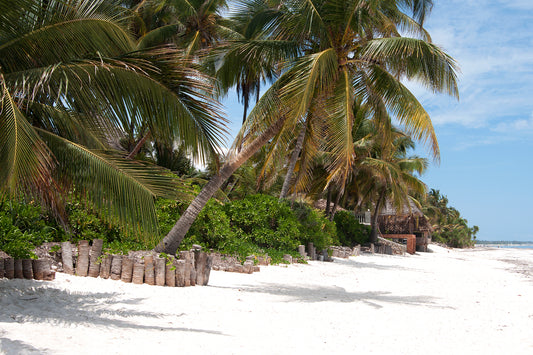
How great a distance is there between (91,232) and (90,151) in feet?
12.4

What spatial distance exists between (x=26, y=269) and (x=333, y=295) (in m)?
5.01

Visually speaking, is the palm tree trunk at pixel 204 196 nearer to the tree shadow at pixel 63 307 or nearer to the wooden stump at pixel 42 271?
the wooden stump at pixel 42 271

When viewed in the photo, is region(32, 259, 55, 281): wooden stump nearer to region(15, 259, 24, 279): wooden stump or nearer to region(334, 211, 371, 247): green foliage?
region(15, 259, 24, 279): wooden stump

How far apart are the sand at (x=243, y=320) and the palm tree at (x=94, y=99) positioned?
1.14 m

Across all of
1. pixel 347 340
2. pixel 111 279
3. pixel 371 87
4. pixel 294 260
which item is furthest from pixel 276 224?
pixel 347 340

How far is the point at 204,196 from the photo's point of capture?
9188mm

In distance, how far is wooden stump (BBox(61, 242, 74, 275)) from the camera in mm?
6602

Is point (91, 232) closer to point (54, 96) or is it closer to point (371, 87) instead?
point (54, 96)

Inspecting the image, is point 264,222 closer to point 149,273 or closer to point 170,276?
point 170,276

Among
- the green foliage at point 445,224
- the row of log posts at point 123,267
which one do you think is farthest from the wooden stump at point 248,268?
the green foliage at point 445,224

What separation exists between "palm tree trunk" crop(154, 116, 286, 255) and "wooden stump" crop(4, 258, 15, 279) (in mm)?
3382

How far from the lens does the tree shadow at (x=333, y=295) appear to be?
7399mm

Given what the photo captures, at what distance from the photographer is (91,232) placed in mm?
8242

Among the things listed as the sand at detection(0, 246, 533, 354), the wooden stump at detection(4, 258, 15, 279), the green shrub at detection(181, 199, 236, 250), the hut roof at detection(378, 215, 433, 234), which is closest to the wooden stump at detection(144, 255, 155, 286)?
the sand at detection(0, 246, 533, 354)
